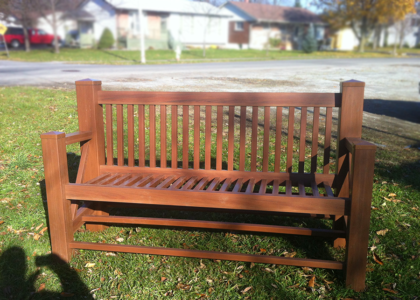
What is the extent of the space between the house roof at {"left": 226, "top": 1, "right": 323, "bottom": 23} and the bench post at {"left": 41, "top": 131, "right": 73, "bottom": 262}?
1605 inches

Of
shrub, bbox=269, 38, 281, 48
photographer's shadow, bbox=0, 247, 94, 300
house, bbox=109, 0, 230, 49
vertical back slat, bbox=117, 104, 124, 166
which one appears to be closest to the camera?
photographer's shadow, bbox=0, 247, 94, 300

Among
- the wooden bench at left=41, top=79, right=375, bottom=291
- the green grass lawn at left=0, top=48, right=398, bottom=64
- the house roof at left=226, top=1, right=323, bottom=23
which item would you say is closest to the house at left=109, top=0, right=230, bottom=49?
the house roof at left=226, top=1, right=323, bottom=23

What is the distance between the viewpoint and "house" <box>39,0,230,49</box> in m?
35.0

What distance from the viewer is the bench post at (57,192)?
2977 millimetres

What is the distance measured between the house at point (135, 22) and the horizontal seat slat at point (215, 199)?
3198 cm

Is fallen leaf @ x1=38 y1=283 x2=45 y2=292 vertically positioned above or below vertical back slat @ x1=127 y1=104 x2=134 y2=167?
below

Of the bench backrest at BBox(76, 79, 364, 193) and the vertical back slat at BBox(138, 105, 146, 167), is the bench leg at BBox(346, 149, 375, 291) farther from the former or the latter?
the vertical back slat at BBox(138, 105, 146, 167)

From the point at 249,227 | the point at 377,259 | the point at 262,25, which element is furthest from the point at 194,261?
the point at 262,25

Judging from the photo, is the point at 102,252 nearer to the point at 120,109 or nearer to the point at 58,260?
the point at 58,260

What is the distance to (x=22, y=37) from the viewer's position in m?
33.6

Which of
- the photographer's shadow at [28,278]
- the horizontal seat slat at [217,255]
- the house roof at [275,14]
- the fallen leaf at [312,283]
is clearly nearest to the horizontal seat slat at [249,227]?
the horizontal seat slat at [217,255]

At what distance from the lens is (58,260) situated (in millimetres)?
3102

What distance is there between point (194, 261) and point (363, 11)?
A: 3902 cm

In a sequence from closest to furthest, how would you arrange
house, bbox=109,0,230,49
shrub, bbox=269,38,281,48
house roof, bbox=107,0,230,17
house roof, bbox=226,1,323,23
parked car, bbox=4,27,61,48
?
parked car, bbox=4,27,61,48
house roof, bbox=107,0,230,17
house, bbox=109,0,230,49
shrub, bbox=269,38,281,48
house roof, bbox=226,1,323,23
